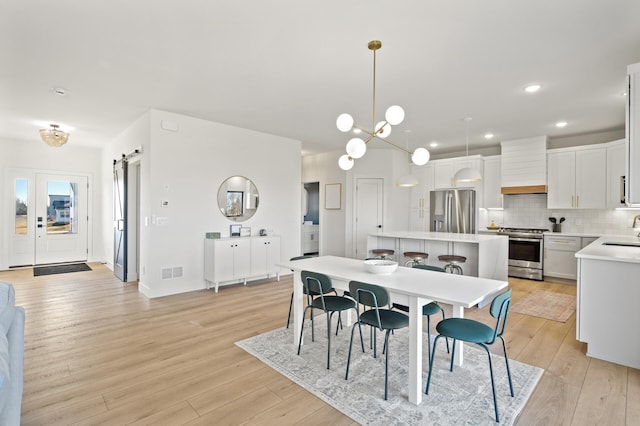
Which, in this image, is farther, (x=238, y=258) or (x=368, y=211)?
(x=368, y=211)

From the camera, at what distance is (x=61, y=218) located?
7.67 meters

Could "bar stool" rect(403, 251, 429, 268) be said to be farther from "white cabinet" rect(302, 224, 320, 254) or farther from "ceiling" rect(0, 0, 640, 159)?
"white cabinet" rect(302, 224, 320, 254)

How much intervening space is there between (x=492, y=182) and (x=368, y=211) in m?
2.68

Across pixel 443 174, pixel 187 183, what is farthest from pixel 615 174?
pixel 187 183

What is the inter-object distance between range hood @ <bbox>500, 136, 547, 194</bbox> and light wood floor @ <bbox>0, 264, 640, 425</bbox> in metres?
3.25

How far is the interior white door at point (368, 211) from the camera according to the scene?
7613mm

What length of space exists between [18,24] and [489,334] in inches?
Answer: 168

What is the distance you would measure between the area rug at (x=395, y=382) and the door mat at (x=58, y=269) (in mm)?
5660

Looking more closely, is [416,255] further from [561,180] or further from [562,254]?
[561,180]

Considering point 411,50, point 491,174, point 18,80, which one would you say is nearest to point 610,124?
point 491,174

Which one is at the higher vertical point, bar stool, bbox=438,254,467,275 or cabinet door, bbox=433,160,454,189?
cabinet door, bbox=433,160,454,189

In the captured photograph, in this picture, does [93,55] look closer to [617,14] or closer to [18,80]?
[18,80]

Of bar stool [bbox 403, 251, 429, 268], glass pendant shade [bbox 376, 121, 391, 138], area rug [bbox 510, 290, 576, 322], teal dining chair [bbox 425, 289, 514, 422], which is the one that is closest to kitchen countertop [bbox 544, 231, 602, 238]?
area rug [bbox 510, 290, 576, 322]

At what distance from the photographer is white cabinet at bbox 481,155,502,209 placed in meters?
6.85
